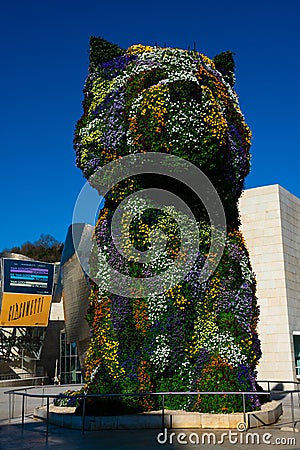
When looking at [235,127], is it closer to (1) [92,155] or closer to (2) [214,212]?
(2) [214,212]

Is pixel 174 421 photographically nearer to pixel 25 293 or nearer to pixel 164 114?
pixel 164 114

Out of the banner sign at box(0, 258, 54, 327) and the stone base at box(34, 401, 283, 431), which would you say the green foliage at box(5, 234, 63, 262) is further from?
the stone base at box(34, 401, 283, 431)

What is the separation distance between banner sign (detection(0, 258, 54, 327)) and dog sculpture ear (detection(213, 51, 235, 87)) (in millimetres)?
26779

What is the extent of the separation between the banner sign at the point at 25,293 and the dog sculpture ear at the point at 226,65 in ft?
87.9

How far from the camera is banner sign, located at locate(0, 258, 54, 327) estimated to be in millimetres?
35250

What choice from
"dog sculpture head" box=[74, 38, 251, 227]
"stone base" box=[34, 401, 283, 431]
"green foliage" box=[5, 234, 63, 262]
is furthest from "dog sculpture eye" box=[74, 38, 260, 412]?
"green foliage" box=[5, 234, 63, 262]

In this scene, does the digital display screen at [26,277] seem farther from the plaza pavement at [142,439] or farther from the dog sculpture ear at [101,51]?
the plaza pavement at [142,439]

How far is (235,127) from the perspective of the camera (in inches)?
446

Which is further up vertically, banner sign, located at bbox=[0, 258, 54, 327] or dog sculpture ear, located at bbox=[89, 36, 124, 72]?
dog sculpture ear, located at bbox=[89, 36, 124, 72]

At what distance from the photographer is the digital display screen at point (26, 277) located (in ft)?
117

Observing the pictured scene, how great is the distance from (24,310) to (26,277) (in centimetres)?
237

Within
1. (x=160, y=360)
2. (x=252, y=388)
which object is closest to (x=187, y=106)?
(x=160, y=360)

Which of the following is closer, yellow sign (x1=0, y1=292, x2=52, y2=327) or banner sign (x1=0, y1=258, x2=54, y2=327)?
yellow sign (x1=0, y1=292, x2=52, y2=327)

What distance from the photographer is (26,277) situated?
118 ft
